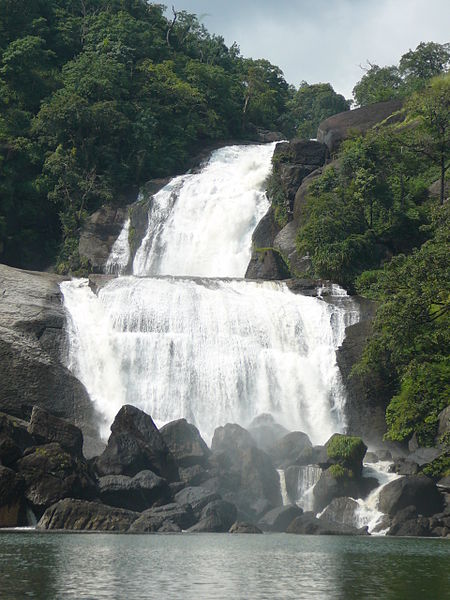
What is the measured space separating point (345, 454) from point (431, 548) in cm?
781

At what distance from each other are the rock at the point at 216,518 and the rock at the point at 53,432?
531 cm

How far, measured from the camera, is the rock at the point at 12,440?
2964 centimetres

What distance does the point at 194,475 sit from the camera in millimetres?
32781

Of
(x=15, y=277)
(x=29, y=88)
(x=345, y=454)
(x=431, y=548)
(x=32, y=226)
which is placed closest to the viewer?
(x=431, y=548)

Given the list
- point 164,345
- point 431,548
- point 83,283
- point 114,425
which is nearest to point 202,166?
point 83,283

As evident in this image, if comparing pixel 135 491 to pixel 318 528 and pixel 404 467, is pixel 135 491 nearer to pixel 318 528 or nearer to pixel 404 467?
pixel 318 528

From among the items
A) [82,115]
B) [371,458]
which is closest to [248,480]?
[371,458]

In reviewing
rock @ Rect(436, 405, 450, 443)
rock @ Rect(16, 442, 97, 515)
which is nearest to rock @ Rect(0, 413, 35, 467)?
rock @ Rect(16, 442, 97, 515)

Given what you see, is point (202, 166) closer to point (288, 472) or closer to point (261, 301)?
point (261, 301)

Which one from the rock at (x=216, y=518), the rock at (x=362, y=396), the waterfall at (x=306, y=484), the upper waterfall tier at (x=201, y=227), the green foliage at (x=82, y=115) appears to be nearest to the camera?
the rock at (x=216, y=518)

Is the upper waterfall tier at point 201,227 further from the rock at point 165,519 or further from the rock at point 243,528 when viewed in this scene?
the rock at point 243,528

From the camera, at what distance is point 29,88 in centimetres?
6366

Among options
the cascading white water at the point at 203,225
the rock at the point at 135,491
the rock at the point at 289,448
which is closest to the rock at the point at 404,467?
the rock at the point at 289,448

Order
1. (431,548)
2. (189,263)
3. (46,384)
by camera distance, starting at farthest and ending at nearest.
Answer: (189,263) < (46,384) < (431,548)
